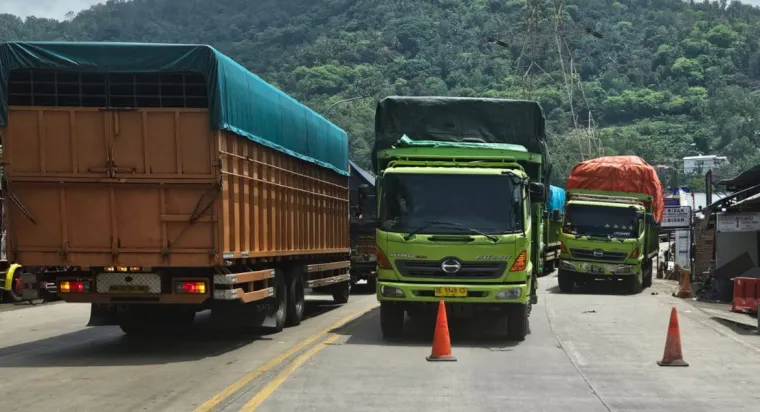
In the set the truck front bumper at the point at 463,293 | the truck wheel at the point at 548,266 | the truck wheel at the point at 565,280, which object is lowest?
the truck wheel at the point at 548,266

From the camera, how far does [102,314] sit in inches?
518

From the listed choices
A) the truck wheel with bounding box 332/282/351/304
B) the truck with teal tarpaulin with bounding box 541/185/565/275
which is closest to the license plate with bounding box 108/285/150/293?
the truck wheel with bounding box 332/282/351/304

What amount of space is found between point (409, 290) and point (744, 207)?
1675cm

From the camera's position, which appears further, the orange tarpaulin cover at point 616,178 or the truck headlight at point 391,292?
the orange tarpaulin cover at point 616,178

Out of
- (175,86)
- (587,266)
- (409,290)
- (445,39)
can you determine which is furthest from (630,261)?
(445,39)

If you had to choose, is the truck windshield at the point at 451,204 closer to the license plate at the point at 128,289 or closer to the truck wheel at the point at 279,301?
the truck wheel at the point at 279,301

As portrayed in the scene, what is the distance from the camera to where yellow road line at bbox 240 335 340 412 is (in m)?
8.77

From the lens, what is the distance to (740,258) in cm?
2444

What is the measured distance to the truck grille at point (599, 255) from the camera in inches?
1087

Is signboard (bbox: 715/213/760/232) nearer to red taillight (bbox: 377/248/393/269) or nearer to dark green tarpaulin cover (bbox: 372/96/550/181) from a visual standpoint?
dark green tarpaulin cover (bbox: 372/96/550/181)

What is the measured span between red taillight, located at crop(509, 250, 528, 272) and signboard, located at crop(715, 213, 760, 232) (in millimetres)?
12550

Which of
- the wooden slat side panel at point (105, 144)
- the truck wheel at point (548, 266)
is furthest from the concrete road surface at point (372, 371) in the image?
the truck wheel at point (548, 266)

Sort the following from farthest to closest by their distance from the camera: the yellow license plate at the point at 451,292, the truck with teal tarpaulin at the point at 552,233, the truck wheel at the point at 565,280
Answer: the truck with teal tarpaulin at the point at 552,233 < the truck wheel at the point at 565,280 < the yellow license plate at the point at 451,292

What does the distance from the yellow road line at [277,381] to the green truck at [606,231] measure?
15.7m
